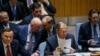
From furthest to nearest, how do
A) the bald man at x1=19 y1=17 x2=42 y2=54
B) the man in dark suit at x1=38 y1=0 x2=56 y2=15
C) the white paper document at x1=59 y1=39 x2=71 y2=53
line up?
the man in dark suit at x1=38 y1=0 x2=56 y2=15
the bald man at x1=19 y1=17 x2=42 y2=54
the white paper document at x1=59 y1=39 x2=71 y2=53

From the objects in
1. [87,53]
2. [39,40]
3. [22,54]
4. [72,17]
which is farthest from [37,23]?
[72,17]

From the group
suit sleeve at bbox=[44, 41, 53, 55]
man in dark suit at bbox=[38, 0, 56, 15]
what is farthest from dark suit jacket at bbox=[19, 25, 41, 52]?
man in dark suit at bbox=[38, 0, 56, 15]

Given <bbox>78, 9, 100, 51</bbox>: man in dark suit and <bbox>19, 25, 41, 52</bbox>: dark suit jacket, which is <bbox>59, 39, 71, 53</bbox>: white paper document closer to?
<bbox>19, 25, 41, 52</bbox>: dark suit jacket

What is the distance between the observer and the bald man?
4746 millimetres

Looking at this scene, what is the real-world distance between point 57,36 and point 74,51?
1.11 feet

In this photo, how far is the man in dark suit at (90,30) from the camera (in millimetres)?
5262

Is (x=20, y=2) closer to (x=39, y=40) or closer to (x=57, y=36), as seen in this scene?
(x=39, y=40)

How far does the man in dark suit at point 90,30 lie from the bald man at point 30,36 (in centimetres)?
94

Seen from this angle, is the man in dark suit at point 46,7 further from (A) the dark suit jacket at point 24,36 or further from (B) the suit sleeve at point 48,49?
(B) the suit sleeve at point 48,49

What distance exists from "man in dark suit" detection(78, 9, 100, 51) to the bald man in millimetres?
937

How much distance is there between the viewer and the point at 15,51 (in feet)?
13.9

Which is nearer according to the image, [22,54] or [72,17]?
[22,54]

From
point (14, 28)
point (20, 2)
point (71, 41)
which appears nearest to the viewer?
point (71, 41)

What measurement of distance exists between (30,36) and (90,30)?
122 centimetres
